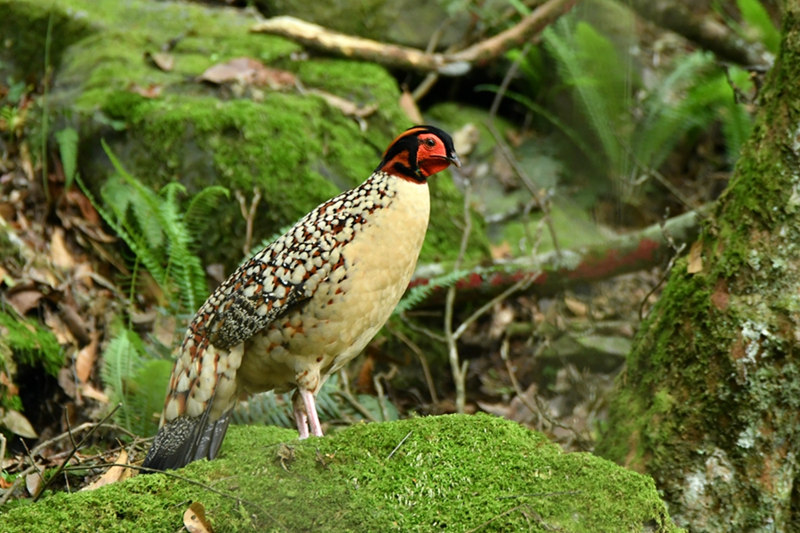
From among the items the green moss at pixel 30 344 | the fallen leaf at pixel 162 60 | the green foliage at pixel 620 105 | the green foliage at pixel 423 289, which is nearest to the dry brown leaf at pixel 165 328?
the green moss at pixel 30 344

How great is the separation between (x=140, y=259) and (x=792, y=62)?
15.4 ft

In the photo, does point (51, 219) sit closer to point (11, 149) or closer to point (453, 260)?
point (11, 149)

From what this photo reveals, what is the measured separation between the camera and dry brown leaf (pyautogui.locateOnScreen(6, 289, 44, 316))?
236 inches

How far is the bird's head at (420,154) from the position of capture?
436 centimetres

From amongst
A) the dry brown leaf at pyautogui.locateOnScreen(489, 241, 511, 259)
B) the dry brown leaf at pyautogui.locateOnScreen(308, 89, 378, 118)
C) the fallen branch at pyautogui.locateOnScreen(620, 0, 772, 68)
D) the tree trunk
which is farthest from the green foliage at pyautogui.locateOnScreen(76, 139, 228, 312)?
the fallen branch at pyautogui.locateOnScreen(620, 0, 772, 68)

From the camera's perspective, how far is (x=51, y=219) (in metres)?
7.52

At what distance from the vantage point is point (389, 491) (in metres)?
3.48

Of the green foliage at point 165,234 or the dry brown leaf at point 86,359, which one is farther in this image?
the green foliage at point 165,234

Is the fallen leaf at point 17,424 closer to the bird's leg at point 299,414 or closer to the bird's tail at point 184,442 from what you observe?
the bird's tail at point 184,442

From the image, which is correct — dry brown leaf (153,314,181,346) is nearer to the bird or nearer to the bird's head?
the bird

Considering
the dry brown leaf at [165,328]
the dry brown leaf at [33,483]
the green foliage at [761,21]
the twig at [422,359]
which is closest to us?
the dry brown leaf at [33,483]

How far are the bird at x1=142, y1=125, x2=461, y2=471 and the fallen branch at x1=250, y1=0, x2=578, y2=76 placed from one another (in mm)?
4856

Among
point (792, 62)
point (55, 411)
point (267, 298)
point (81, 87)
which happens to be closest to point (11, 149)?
point (81, 87)

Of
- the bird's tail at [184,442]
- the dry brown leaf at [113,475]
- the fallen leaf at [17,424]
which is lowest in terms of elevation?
the fallen leaf at [17,424]
